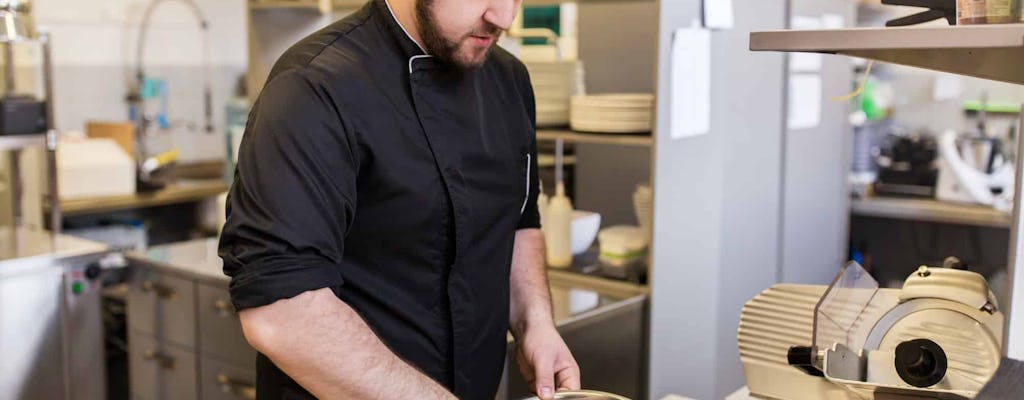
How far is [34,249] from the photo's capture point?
311 centimetres

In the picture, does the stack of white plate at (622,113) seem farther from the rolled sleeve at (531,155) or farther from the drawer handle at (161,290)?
the drawer handle at (161,290)

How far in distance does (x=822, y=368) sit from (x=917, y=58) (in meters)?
0.44

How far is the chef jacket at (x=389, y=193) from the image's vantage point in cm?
143

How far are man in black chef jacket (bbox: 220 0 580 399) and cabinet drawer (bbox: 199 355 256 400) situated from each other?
1.09 m

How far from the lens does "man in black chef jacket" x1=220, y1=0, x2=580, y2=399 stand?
1438 millimetres

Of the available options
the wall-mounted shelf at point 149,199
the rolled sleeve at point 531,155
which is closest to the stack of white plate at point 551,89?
the rolled sleeve at point 531,155

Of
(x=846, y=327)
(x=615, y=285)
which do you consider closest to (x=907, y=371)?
(x=846, y=327)

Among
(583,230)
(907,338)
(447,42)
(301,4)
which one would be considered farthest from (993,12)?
(301,4)

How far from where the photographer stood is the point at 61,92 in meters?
4.66

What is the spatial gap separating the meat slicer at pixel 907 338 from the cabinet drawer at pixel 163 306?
1.99 meters

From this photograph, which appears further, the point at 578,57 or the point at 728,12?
the point at 578,57

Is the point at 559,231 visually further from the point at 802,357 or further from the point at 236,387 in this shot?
the point at 802,357

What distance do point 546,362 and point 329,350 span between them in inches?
19.8

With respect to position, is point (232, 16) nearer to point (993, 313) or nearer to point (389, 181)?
point (389, 181)
